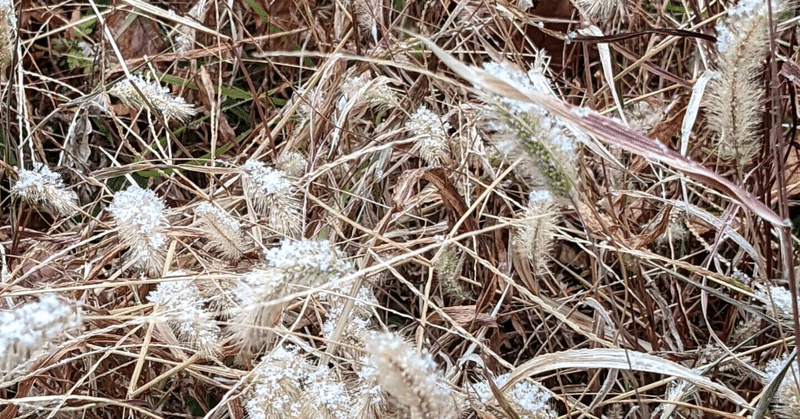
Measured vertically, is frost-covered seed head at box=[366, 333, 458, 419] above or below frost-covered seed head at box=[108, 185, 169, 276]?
above

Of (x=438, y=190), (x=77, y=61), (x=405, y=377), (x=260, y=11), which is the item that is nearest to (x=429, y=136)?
(x=438, y=190)

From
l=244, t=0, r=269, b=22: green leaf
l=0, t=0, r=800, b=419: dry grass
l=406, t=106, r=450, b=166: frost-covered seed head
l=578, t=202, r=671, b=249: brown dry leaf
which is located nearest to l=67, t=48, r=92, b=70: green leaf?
l=0, t=0, r=800, b=419: dry grass

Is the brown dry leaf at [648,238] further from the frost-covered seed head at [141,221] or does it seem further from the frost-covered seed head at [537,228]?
the frost-covered seed head at [141,221]

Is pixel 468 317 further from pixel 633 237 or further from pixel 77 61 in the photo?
pixel 77 61

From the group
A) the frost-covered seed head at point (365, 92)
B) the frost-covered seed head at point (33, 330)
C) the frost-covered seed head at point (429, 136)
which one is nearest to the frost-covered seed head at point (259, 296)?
the frost-covered seed head at point (33, 330)

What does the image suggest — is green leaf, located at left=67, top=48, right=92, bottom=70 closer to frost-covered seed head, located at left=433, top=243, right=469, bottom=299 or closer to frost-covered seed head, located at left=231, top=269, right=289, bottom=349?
frost-covered seed head, located at left=433, top=243, right=469, bottom=299

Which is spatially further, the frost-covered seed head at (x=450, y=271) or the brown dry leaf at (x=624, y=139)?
the frost-covered seed head at (x=450, y=271)
